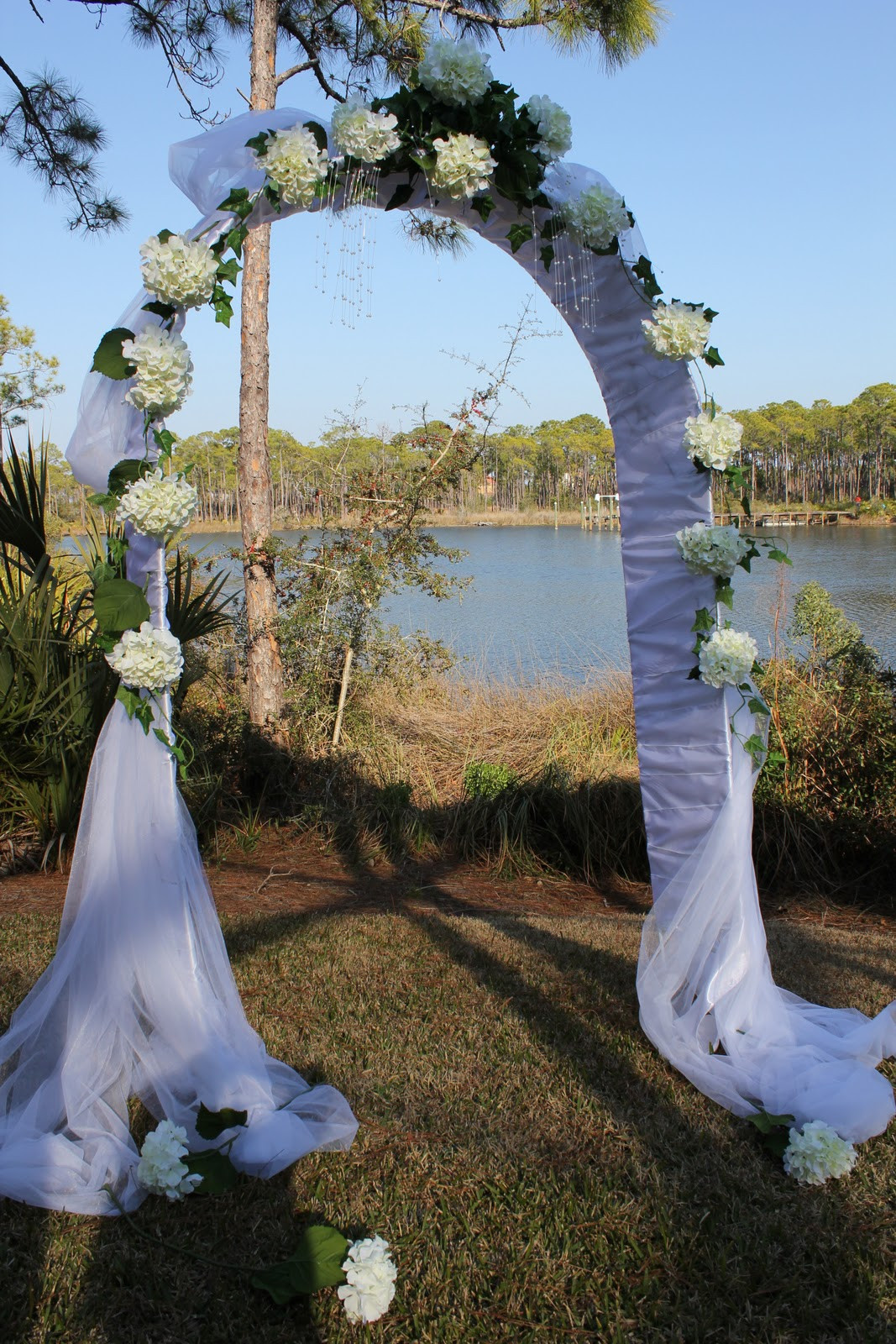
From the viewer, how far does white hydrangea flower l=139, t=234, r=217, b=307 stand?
2.88m

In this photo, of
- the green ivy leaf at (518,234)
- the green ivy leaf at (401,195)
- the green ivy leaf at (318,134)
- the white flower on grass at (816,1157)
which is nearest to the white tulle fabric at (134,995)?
the green ivy leaf at (318,134)

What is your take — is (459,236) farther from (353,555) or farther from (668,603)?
(668,603)

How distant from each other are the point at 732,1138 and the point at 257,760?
532 cm

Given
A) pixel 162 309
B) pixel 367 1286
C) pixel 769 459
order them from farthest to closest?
pixel 769 459
pixel 162 309
pixel 367 1286

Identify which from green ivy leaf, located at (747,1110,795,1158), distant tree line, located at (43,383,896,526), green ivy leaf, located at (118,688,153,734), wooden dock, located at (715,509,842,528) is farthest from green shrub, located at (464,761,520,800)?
wooden dock, located at (715,509,842,528)

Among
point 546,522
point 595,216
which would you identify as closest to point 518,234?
point 595,216

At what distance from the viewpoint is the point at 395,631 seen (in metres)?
8.35

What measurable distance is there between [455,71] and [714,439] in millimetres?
1398

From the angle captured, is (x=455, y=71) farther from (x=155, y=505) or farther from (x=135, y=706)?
(x=135, y=706)

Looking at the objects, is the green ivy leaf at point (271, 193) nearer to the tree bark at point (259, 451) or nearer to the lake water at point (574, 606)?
the lake water at point (574, 606)

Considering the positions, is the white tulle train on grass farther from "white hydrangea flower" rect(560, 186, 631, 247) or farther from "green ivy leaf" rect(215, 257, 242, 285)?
"white hydrangea flower" rect(560, 186, 631, 247)

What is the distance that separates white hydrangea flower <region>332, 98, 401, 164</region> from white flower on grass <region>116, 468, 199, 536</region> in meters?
1.16

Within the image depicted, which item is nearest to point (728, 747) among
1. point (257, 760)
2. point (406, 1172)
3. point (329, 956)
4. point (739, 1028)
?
point (739, 1028)

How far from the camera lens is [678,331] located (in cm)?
326
